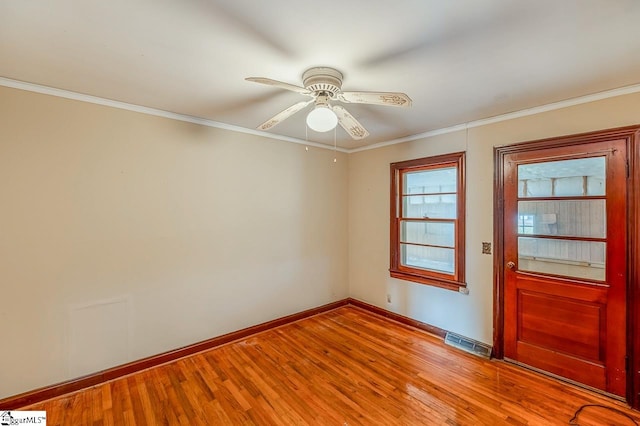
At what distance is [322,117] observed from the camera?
71.2 inches

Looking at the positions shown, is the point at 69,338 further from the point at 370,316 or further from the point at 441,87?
the point at 441,87

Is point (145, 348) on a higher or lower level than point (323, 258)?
lower

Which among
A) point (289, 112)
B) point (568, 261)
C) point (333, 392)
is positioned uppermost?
point (289, 112)

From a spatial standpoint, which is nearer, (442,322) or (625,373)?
(625,373)

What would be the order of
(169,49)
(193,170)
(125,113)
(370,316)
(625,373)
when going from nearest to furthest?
(169,49) → (625,373) → (125,113) → (193,170) → (370,316)

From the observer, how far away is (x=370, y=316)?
3.90 metres

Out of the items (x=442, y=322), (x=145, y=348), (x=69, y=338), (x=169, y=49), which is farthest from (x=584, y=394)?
(x=69, y=338)

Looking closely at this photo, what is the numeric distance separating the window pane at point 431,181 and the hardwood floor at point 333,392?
1.81 metres

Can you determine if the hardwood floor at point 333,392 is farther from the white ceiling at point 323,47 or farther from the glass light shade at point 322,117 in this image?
the white ceiling at point 323,47

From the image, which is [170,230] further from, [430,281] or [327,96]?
[430,281]

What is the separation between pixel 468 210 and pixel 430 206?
1.56 feet

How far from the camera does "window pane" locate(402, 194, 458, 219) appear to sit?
326cm

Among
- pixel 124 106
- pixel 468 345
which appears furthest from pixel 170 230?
pixel 468 345

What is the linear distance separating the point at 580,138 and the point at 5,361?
4863mm
